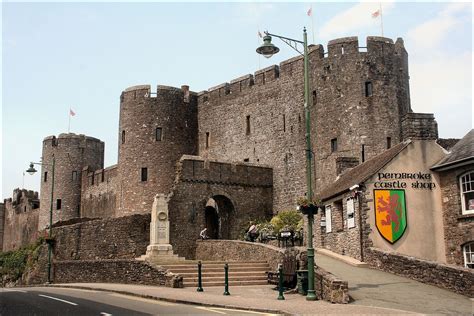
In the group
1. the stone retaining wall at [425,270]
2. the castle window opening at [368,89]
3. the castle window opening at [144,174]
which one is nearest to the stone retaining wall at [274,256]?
the stone retaining wall at [425,270]

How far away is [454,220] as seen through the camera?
67.3 feet

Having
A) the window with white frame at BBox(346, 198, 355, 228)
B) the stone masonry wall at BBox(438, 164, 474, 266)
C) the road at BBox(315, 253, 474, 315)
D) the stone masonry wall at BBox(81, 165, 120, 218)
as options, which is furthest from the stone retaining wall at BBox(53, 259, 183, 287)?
the stone masonry wall at BBox(81, 165, 120, 218)

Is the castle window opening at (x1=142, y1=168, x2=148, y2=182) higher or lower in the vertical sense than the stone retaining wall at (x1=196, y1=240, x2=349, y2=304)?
higher

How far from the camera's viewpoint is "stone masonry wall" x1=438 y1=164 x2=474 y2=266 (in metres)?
20.0

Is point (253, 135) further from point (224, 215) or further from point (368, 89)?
point (368, 89)

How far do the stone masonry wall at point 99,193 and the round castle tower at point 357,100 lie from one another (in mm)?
18749

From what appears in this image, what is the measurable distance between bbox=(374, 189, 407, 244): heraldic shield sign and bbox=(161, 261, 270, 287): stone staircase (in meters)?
4.44

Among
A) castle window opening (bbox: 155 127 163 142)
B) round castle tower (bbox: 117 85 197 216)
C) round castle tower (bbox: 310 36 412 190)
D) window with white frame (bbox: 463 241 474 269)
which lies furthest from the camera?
castle window opening (bbox: 155 127 163 142)

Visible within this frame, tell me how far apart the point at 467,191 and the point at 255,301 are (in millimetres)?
9242

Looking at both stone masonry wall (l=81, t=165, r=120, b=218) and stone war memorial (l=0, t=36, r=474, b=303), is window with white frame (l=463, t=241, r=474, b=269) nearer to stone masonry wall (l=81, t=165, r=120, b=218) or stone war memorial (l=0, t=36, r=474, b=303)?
stone war memorial (l=0, t=36, r=474, b=303)

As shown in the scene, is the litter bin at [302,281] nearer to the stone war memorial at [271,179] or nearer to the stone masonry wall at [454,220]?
the stone war memorial at [271,179]

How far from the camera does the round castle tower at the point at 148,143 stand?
40.9 m

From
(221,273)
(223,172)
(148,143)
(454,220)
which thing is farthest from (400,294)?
(148,143)

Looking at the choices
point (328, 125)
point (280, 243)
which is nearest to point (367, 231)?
point (280, 243)
